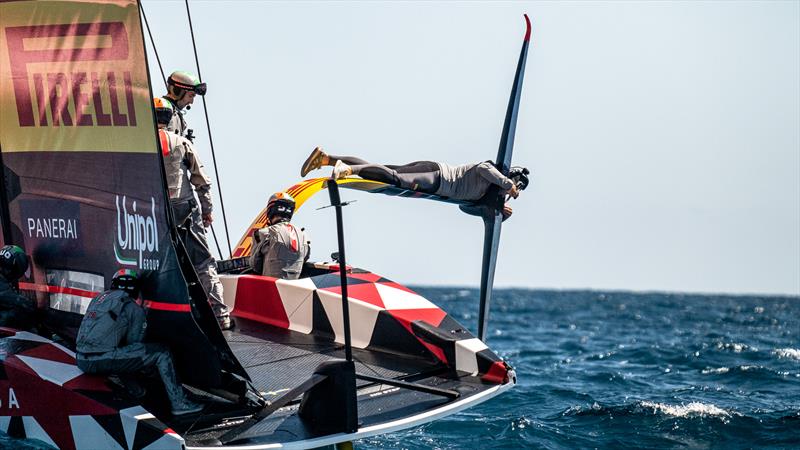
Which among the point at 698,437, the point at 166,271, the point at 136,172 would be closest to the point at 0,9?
the point at 136,172

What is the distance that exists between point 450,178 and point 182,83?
2.30 m

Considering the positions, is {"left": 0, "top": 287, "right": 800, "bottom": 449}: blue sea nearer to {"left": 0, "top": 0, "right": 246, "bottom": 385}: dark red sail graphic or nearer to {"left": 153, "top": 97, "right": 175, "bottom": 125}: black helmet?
{"left": 0, "top": 0, "right": 246, "bottom": 385}: dark red sail graphic

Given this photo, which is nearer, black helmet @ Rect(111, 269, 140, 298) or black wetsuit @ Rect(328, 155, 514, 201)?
black helmet @ Rect(111, 269, 140, 298)

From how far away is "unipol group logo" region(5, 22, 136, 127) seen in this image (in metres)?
6.31

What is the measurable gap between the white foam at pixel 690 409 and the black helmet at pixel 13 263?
599 cm

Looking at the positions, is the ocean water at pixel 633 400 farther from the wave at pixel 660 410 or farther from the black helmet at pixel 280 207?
the black helmet at pixel 280 207

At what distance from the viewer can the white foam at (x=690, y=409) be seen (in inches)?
383

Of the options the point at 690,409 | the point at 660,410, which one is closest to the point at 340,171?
the point at 660,410

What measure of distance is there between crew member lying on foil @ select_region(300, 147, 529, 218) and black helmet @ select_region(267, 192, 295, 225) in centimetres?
113

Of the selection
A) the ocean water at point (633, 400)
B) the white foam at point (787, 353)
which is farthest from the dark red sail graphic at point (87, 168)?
the white foam at point (787, 353)

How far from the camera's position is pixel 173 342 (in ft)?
21.5

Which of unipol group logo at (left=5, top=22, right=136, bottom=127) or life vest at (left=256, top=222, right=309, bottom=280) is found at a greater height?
unipol group logo at (left=5, top=22, right=136, bottom=127)

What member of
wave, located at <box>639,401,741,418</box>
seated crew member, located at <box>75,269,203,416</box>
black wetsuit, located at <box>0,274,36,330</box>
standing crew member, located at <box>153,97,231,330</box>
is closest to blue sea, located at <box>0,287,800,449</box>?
wave, located at <box>639,401,741,418</box>

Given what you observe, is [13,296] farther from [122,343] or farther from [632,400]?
[632,400]
